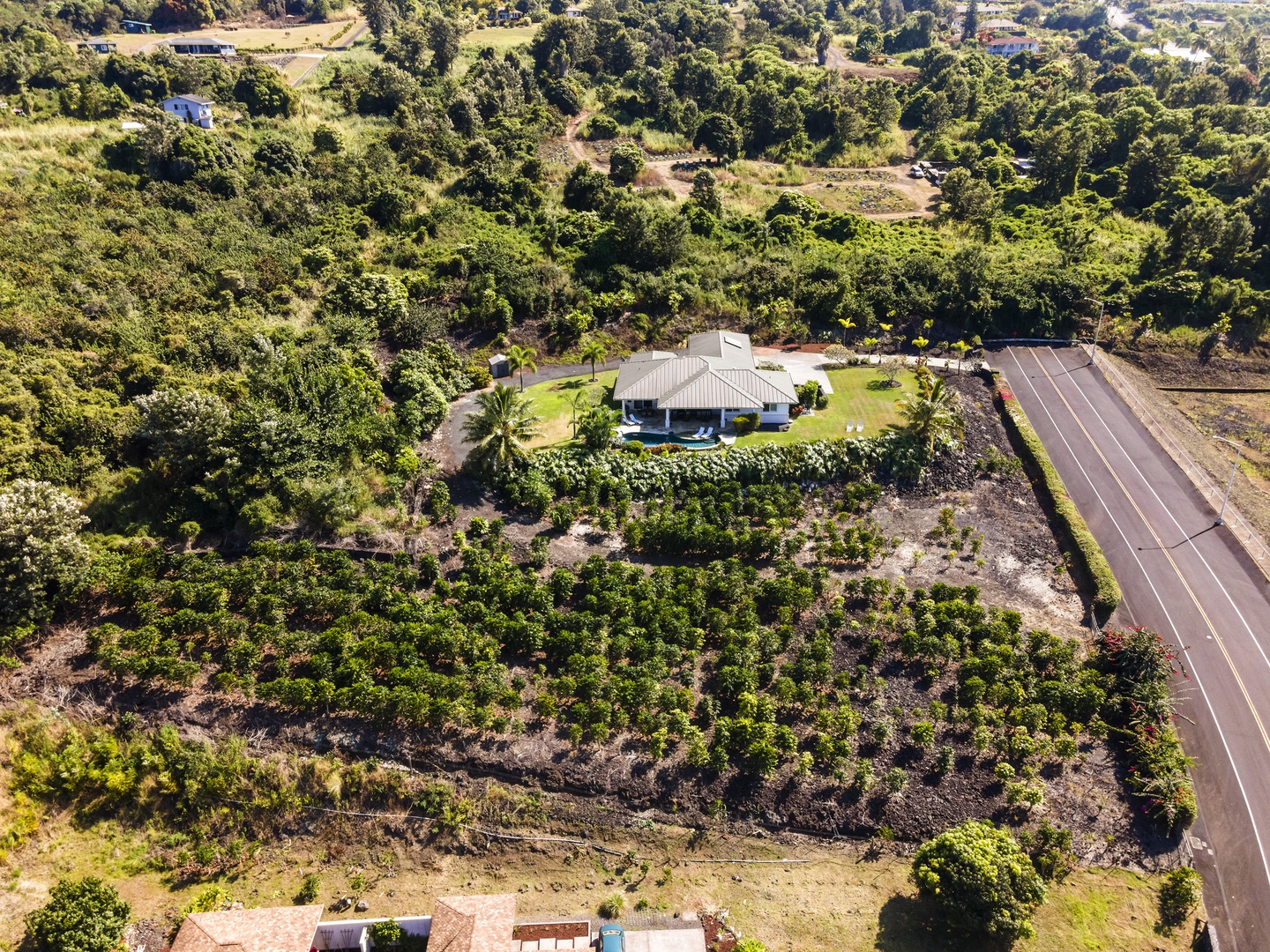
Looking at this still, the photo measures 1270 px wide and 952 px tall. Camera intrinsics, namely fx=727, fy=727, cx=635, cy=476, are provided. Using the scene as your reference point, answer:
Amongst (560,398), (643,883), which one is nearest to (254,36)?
(560,398)

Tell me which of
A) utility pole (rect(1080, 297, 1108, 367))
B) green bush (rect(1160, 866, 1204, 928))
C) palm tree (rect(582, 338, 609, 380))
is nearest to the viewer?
green bush (rect(1160, 866, 1204, 928))

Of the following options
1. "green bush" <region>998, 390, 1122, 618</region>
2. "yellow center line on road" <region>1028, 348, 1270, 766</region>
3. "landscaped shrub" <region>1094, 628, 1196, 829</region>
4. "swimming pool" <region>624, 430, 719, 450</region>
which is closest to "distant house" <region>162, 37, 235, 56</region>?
"swimming pool" <region>624, 430, 719, 450</region>

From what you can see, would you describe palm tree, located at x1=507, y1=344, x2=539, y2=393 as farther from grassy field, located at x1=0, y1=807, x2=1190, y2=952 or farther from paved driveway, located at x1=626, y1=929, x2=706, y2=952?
paved driveway, located at x1=626, y1=929, x2=706, y2=952

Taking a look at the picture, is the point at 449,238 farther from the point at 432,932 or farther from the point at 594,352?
the point at 432,932

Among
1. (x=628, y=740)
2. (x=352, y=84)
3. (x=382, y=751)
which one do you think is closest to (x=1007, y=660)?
(x=628, y=740)

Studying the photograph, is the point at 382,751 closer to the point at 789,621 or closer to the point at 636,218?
the point at 789,621

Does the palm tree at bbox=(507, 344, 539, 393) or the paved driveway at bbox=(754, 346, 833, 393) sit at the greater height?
the palm tree at bbox=(507, 344, 539, 393)

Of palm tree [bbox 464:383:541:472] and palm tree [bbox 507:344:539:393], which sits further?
palm tree [bbox 507:344:539:393]
